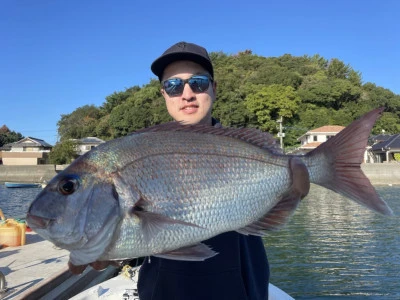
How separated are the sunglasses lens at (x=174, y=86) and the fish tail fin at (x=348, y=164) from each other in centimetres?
93

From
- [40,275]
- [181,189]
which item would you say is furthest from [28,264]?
[181,189]

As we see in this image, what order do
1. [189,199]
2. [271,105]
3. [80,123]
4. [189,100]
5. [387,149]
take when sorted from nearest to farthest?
[189,199] → [189,100] → [387,149] → [271,105] → [80,123]

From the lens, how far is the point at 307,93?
63.2 meters

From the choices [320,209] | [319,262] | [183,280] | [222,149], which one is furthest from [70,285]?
[320,209]

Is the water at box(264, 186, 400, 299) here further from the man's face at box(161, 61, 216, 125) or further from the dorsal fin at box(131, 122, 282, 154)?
the dorsal fin at box(131, 122, 282, 154)

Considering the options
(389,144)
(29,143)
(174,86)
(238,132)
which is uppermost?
(29,143)

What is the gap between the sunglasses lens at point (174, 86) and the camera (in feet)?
8.34

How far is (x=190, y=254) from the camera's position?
1755 mm

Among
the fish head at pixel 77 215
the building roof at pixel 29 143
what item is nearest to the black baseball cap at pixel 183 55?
the fish head at pixel 77 215

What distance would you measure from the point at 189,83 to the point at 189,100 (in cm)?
11

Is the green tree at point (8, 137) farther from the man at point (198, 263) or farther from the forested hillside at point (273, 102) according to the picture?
the man at point (198, 263)

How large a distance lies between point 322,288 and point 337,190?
946 centimetres

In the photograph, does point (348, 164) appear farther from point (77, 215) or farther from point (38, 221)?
point (38, 221)

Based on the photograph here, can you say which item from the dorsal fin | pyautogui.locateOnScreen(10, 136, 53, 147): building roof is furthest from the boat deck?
pyautogui.locateOnScreen(10, 136, 53, 147): building roof
